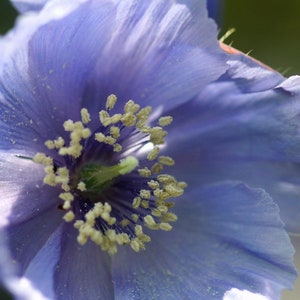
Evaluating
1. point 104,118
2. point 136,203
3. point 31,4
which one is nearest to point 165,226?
point 136,203

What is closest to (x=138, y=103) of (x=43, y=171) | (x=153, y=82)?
(x=153, y=82)

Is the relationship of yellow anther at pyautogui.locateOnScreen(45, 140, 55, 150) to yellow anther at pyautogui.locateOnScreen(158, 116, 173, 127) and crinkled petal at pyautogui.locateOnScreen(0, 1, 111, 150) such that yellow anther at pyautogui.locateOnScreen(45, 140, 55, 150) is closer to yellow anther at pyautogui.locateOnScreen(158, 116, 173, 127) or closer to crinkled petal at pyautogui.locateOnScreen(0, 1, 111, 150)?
crinkled petal at pyautogui.locateOnScreen(0, 1, 111, 150)

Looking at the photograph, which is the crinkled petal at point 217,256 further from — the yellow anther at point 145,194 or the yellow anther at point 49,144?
the yellow anther at point 49,144

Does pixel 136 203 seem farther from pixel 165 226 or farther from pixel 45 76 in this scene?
pixel 45 76

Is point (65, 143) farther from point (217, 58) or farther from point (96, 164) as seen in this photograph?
point (217, 58)

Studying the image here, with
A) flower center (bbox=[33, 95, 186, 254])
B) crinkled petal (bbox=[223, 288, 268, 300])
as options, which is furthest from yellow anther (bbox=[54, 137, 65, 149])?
crinkled petal (bbox=[223, 288, 268, 300])

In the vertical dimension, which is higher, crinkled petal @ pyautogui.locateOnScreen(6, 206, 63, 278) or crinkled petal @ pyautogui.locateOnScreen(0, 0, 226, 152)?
crinkled petal @ pyautogui.locateOnScreen(0, 0, 226, 152)

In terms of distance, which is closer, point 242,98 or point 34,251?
point 34,251
